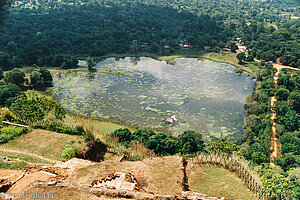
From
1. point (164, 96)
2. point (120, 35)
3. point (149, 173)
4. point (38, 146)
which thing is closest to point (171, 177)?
point (149, 173)

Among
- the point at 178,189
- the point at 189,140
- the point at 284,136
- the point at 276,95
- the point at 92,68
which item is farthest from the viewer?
the point at 92,68

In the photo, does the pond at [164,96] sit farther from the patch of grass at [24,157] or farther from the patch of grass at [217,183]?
the patch of grass at [24,157]

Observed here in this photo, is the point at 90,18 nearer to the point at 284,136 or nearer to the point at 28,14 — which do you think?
the point at 28,14

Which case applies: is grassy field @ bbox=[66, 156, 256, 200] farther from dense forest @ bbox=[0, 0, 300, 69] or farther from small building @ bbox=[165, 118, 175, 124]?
dense forest @ bbox=[0, 0, 300, 69]

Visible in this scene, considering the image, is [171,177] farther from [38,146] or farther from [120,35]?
[120,35]

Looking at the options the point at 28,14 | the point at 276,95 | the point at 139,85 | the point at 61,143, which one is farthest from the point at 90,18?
the point at 61,143

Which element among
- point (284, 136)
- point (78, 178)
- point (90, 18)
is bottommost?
point (284, 136)
